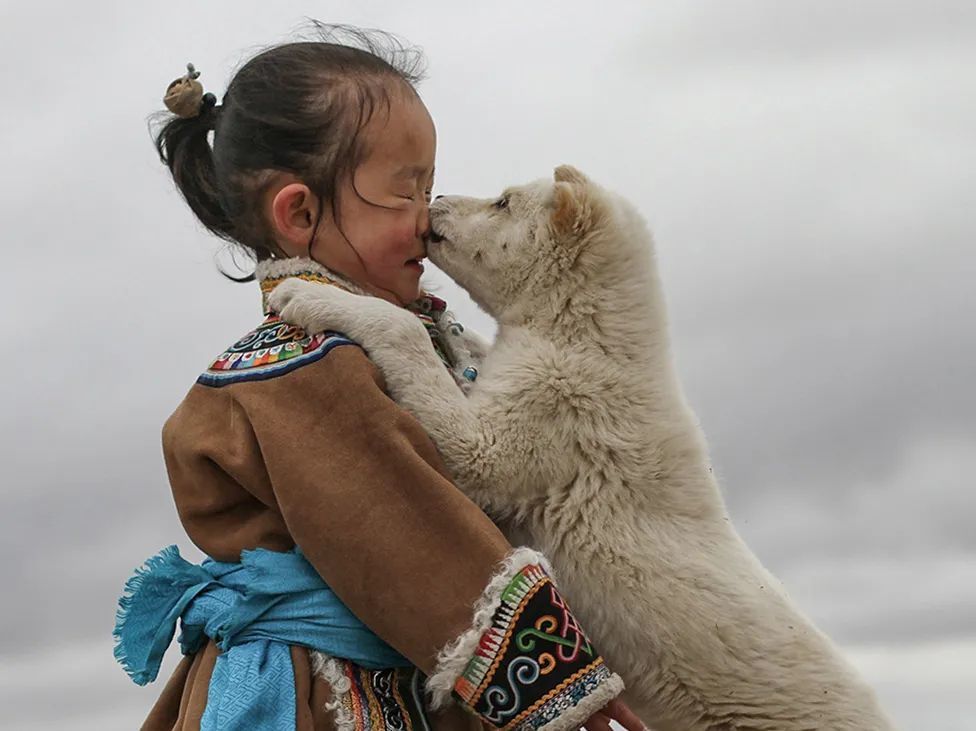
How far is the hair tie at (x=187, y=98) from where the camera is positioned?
360cm

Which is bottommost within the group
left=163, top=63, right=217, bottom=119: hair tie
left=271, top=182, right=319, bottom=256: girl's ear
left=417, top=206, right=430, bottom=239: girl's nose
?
left=271, top=182, right=319, bottom=256: girl's ear

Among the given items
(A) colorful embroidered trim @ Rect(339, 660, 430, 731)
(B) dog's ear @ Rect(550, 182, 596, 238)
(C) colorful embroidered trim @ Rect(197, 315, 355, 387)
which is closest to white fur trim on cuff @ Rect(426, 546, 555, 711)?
(A) colorful embroidered trim @ Rect(339, 660, 430, 731)

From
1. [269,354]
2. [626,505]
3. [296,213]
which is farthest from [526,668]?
[296,213]

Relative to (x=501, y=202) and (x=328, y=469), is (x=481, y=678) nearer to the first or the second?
(x=328, y=469)

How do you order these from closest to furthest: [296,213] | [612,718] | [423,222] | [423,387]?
[612,718] < [423,387] < [296,213] < [423,222]

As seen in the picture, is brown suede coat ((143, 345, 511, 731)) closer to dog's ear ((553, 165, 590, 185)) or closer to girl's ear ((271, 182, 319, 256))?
girl's ear ((271, 182, 319, 256))

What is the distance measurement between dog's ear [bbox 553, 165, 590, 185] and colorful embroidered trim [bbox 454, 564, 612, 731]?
1.55 meters

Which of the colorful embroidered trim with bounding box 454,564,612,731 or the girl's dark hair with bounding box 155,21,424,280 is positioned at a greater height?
the girl's dark hair with bounding box 155,21,424,280

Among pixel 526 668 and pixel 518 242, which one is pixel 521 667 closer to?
pixel 526 668

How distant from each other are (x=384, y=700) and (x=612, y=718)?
1.68 feet

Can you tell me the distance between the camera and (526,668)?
101 inches

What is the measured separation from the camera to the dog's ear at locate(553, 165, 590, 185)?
148 inches

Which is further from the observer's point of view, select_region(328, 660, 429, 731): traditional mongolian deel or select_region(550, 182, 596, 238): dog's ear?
select_region(550, 182, 596, 238): dog's ear

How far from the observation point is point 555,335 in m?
3.47
